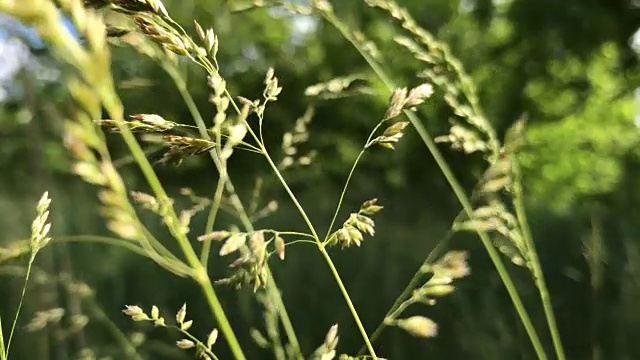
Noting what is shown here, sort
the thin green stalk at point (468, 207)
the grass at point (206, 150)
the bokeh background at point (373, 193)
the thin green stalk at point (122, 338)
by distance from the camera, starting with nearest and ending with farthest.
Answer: the grass at point (206, 150) → the thin green stalk at point (468, 207) → the thin green stalk at point (122, 338) → the bokeh background at point (373, 193)

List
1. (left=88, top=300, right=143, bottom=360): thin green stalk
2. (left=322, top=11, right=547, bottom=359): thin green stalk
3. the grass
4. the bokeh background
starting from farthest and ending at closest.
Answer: the bokeh background < (left=88, top=300, right=143, bottom=360): thin green stalk < (left=322, top=11, right=547, bottom=359): thin green stalk < the grass

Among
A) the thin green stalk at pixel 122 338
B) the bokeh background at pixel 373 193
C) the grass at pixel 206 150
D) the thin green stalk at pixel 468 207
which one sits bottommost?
the bokeh background at pixel 373 193

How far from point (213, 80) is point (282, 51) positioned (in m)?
5.40

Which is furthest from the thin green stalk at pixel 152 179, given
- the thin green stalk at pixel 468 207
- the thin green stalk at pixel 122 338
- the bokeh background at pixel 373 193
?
the thin green stalk at pixel 122 338

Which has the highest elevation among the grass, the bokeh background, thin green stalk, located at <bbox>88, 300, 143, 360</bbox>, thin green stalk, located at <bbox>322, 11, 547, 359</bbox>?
the grass

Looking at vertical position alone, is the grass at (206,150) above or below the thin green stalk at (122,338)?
above

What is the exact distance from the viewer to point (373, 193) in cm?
488

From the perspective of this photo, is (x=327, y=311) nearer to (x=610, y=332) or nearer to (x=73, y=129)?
(x=610, y=332)

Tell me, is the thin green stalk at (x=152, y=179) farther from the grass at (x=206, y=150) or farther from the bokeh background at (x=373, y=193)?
the bokeh background at (x=373, y=193)

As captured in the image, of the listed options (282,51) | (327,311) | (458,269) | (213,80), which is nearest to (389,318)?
(458,269)

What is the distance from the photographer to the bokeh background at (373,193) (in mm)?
1491

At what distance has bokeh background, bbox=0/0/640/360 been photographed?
58.7 inches

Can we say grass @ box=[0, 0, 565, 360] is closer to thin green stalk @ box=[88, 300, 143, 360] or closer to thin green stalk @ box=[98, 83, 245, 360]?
thin green stalk @ box=[98, 83, 245, 360]

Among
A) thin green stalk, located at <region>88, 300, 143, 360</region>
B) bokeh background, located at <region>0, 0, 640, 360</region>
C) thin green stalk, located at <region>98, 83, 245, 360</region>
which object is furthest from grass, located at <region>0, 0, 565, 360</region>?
thin green stalk, located at <region>88, 300, 143, 360</region>
